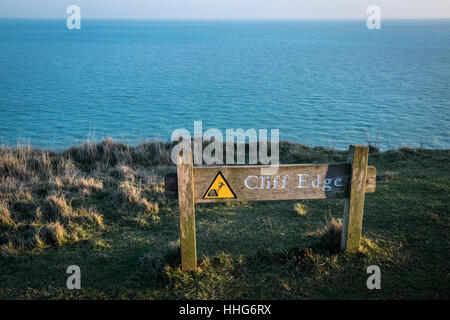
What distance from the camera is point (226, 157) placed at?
36.0 ft

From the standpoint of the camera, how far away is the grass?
14.6ft

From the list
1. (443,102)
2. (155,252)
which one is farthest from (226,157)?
(443,102)

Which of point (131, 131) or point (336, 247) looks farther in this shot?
point (131, 131)

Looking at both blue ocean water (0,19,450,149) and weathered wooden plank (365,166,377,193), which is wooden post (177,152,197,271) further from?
blue ocean water (0,19,450,149)

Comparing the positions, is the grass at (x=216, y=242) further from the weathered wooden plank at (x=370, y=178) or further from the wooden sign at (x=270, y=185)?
the weathered wooden plank at (x=370, y=178)

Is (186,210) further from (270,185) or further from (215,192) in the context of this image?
(270,185)

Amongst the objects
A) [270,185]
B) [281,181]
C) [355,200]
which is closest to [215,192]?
[270,185]

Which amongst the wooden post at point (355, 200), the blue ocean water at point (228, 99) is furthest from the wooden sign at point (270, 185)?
the blue ocean water at point (228, 99)

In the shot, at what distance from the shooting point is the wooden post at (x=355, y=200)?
4.54 meters

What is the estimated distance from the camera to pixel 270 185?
4617mm

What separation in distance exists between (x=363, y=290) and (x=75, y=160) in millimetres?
8938

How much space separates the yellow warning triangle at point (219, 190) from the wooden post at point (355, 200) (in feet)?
4.74
